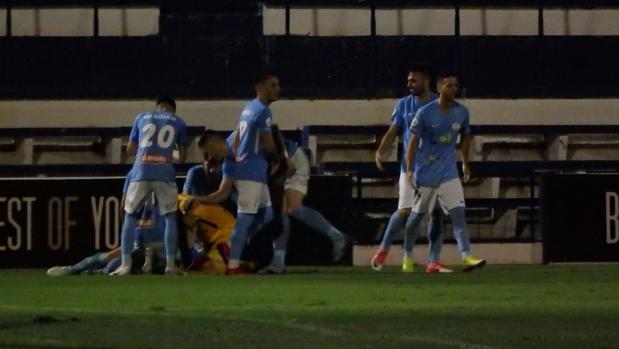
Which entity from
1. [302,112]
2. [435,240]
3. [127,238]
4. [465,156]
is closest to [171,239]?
[127,238]

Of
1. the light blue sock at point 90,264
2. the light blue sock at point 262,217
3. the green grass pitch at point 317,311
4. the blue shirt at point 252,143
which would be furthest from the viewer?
the light blue sock at point 90,264

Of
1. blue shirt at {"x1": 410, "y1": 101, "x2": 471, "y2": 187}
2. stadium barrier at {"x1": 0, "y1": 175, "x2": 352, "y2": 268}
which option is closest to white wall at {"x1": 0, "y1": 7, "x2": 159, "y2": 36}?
stadium barrier at {"x1": 0, "y1": 175, "x2": 352, "y2": 268}

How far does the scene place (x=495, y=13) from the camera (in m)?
25.5

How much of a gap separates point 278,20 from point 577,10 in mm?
4373

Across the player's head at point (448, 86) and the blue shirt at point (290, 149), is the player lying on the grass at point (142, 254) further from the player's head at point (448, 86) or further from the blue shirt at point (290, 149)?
the player's head at point (448, 86)

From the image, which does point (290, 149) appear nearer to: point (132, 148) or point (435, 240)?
point (132, 148)

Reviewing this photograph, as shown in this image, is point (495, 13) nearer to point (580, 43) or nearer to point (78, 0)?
point (580, 43)

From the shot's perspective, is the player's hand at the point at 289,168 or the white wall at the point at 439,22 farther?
the white wall at the point at 439,22

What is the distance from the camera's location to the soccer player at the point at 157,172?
15485mm

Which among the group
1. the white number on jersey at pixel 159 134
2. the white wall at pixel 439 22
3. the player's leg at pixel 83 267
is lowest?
the player's leg at pixel 83 267

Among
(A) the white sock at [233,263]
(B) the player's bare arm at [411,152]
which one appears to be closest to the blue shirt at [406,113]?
(B) the player's bare arm at [411,152]

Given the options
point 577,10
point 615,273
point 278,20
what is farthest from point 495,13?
point 615,273

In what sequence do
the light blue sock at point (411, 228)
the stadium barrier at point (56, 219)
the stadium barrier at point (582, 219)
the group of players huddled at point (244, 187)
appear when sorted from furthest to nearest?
the stadium barrier at point (582, 219) → the stadium barrier at point (56, 219) → the light blue sock at point (411, 228) → the group of players huddled at point (244, 187)

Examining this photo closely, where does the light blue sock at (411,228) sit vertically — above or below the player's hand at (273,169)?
below
